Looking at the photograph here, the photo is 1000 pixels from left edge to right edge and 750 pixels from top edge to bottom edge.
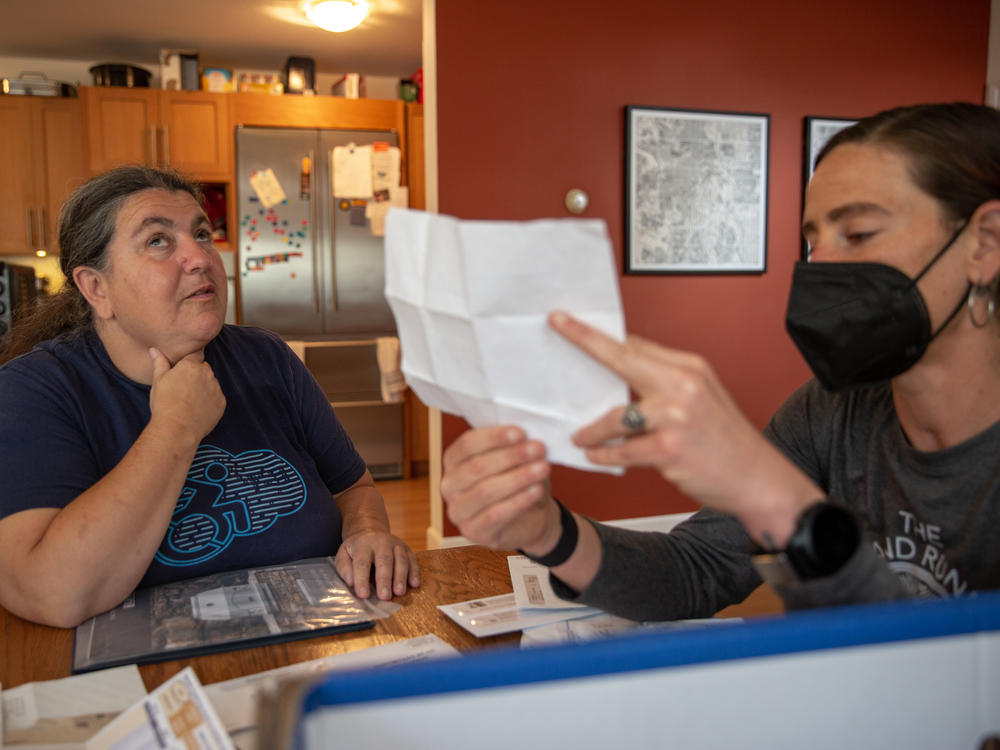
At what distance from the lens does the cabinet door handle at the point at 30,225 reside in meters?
4.96

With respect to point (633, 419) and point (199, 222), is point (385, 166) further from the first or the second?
point (633, 419)

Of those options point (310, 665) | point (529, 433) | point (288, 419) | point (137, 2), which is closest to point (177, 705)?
point (310, 665)

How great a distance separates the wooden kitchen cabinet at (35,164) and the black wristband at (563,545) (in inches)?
199

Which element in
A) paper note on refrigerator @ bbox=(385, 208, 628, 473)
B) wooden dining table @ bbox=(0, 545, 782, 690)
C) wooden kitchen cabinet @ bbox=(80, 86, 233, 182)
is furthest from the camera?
wooden kitchen cabinet @ bbox=(80, 86, 233, 182)

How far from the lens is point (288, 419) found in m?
1.53

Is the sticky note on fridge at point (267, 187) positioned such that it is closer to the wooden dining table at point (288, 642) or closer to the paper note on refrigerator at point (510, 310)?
the wooden dining table at point (288, 642)

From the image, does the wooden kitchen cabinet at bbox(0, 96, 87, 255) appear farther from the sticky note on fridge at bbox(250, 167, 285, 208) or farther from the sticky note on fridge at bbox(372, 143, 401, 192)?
the sticky note on fridge at bbox(372, 143, 401, 192)

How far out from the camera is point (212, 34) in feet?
15.5

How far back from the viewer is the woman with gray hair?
1091mm

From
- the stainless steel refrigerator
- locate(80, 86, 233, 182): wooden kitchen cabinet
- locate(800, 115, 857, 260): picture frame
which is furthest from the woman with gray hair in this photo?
locate(80, 86, 233, 182): wooden kitchen cabinet

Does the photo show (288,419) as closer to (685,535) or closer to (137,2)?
(685,535)

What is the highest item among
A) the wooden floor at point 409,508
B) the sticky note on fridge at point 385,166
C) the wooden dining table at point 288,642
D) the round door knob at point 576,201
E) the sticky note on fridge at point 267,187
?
the sticky note on fridge at point 385,166

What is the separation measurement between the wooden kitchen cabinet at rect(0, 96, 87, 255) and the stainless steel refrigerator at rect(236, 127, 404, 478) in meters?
1.16

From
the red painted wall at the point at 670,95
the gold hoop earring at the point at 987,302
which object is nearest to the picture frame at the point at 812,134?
the red painted wall at the point at 670,95
